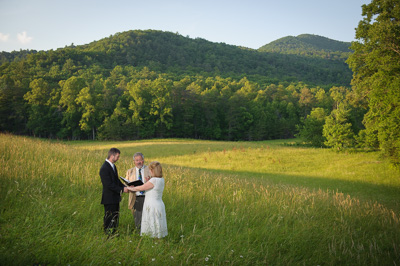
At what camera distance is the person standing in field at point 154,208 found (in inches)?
159

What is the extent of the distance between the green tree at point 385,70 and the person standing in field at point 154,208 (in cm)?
1705

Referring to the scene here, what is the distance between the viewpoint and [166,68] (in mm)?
112938

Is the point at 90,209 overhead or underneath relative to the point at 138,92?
underneath

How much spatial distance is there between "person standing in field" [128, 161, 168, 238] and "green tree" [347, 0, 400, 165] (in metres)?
17.0

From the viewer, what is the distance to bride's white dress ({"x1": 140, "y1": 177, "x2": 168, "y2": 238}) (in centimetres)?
403

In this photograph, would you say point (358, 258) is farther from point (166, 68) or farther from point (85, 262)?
point (166, 68)

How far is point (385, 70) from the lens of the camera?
661 inches

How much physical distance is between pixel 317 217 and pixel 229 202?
228 cm

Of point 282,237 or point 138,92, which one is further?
point 138,92

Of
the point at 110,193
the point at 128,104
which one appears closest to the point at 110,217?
the point at 110,193

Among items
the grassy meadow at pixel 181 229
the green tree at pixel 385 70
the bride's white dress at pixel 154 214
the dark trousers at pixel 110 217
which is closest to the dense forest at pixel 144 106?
the green tree at pixel 385 70

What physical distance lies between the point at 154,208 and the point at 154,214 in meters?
0.10

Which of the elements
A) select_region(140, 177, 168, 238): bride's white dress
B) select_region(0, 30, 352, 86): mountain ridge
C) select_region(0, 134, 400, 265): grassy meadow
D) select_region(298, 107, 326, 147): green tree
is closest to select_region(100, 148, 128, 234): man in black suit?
select_region(0, 134, 400, 265): grassy meadow

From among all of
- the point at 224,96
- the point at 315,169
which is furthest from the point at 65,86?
the point at 315,169
